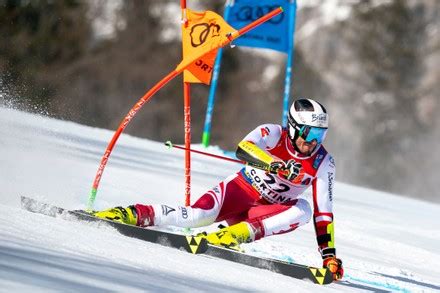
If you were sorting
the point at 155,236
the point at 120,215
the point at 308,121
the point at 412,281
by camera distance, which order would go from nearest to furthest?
the point at 155,236 → the point at 120,215 → the point at 308,121 → the point at 412,281

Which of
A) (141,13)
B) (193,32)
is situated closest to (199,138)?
(141,13)

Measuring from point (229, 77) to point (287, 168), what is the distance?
40829 mm

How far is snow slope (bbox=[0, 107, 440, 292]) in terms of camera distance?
15.8ft

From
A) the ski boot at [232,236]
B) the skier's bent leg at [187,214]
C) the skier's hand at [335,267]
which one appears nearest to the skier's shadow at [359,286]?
the skier's hand at [335,267]

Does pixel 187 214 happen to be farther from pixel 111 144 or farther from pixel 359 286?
pixel 359 286

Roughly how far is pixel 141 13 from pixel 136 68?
2.45 metres

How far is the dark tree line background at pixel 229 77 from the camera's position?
128ft

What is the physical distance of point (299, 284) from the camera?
20.4ft

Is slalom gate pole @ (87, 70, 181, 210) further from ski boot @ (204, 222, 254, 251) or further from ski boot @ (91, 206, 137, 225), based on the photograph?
ski boot @ (204, 222, 254, 251)

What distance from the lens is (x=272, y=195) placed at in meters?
7.21

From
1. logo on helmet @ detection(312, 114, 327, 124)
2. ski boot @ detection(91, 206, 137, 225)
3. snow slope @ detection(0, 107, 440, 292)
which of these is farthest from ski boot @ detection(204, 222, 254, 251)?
logo on helmet @ detection(312, 114, 327, 124)

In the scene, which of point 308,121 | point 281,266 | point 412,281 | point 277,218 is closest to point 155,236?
point 281,266

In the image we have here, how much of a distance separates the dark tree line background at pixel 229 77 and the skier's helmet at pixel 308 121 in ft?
96.8

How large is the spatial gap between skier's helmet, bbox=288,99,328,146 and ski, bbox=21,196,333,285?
93 centimetres
